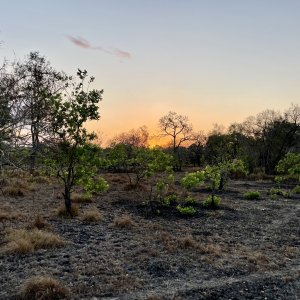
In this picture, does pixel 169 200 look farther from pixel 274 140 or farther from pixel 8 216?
pixel 274 140

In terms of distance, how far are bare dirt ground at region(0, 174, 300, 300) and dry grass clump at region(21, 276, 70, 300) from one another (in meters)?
0.22

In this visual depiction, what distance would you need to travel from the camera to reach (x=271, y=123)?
6669 cm

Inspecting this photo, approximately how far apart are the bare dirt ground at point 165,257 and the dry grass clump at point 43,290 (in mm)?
217

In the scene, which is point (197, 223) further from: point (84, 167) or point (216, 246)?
point (84, 167)

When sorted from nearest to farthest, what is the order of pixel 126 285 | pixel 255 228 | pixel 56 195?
1. pixel 126 285
2. pixel 255 228
3. pixel 56 195

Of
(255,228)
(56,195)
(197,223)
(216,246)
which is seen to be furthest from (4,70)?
(56,195)

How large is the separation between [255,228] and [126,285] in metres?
8.49

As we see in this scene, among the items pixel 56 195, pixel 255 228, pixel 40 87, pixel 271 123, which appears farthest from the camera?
pixel 271 123

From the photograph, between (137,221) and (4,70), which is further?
(137,221)

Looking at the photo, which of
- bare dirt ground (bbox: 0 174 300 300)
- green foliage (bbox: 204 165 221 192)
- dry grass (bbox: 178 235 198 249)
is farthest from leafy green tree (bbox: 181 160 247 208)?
dry grass (bbox: 178 235 198 249)

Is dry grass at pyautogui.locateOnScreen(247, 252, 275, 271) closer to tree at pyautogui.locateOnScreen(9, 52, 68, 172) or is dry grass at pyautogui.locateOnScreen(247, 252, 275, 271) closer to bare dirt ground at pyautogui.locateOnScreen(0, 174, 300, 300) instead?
bare dirt ground at pyautogui.locateOnScreen(0, 174, 300, 300)

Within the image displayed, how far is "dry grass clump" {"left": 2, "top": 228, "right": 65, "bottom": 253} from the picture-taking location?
1094 cm

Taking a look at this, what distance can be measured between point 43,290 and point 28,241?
354 centimetres

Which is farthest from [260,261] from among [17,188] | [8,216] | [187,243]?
[17,188]
